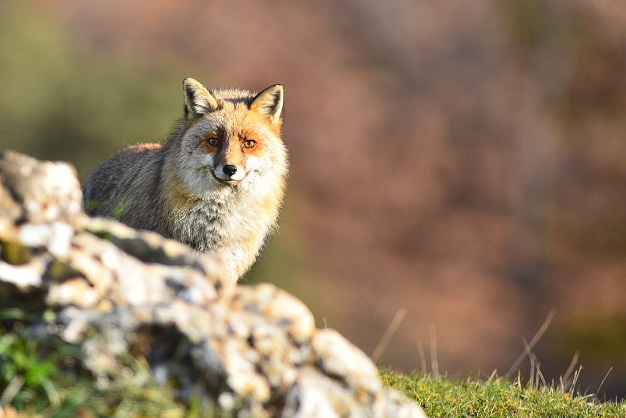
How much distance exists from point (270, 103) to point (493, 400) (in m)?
4.09

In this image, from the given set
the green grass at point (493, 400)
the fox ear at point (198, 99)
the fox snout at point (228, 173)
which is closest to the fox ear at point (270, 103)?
the fox ear at point (198, 99)

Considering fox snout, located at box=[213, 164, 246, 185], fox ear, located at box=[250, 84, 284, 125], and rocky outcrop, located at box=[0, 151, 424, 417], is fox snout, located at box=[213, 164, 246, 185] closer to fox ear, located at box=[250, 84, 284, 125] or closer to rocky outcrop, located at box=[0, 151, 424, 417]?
fox ear, located at box=[250, 84, 284, 125]

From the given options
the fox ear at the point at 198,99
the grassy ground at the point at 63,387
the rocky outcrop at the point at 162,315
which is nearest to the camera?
the grassy ground at the point at 63,387

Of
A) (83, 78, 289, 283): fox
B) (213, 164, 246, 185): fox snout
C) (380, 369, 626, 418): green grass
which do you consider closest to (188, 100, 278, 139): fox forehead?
(83, 78, 289, 283): fox

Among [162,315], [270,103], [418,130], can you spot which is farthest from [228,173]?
[418,130]

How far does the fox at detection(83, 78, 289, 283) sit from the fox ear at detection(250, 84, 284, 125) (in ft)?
0.04

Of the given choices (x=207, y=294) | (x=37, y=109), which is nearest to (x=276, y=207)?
(x=207, y=294)

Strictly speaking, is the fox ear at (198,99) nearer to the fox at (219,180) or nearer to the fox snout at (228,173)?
the fox at (219,180)

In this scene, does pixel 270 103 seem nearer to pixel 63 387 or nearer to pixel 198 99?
pixel 198 99

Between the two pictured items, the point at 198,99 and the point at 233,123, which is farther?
the point at 198,99

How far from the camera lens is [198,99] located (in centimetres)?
863

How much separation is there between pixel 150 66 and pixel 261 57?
7.59 metres

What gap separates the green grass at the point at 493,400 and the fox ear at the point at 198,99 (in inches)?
134

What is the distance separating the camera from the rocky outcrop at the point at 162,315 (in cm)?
413
